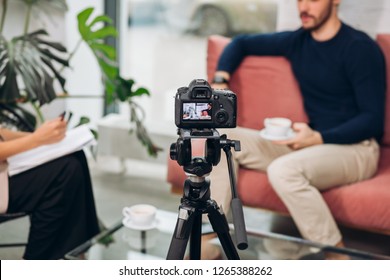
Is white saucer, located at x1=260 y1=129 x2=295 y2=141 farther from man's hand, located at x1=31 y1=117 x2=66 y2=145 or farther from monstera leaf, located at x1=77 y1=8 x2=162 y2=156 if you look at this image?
man's hand, located at x1=31 y1=117 x2=66 y2=145

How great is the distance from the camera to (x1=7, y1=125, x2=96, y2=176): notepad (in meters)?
1.79

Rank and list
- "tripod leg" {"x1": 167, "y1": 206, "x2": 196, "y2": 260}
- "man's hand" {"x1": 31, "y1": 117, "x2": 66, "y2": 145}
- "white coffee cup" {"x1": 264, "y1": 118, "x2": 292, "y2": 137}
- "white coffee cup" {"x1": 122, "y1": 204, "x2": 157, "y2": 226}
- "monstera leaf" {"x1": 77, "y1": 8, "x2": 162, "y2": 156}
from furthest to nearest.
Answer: "monstera leaf" {"x1": 77, "y1": 8, "x2": 162, "y2": 156} < "white coffee cup" {"x1": 264, "y1": 118, "x2": 292, "y2": 137} < "white coffee cup" {"x1": 122, "y1": 204, "x2": 157, "y2": 226} < "man's hand" {"x1": 31, "y1": 117, "x2": 66, "y2": 145} < "tripod leg" {"x1": 167, "y1": 206, "x2": 196, "y2": 260}

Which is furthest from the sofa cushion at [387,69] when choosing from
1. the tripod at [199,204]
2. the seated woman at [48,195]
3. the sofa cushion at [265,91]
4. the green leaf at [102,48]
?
the tripod at [199,204]

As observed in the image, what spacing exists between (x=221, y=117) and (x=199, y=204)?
19 cm

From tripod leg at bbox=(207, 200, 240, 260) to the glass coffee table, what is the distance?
23.5 inches

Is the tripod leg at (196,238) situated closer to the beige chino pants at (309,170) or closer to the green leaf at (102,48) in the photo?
the beige chino pants at (309,170)

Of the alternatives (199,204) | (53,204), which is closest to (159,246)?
(53,204)

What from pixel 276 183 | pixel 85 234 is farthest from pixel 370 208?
pixel 85 234

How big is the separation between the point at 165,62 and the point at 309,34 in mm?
1139

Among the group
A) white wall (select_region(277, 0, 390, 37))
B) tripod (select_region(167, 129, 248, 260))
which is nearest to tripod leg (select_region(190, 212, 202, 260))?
tripod (select_region(167, 129, 248, 260))

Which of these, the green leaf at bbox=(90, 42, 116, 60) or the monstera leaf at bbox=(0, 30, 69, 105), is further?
the green leaf at bbox=(90, 42, 116, 60)

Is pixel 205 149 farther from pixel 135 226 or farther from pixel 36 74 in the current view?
pixel 36 74

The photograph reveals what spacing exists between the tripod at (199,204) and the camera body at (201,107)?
0.06ft

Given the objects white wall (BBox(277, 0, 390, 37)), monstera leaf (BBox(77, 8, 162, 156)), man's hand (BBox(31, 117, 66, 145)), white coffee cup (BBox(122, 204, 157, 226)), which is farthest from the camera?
white wall (BBox(277, 0, 390, 37))
